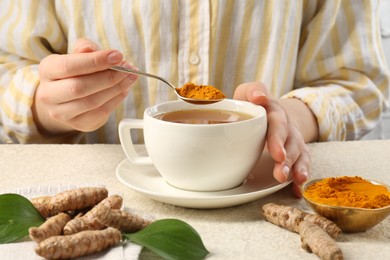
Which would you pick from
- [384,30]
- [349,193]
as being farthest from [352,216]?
[384,30]

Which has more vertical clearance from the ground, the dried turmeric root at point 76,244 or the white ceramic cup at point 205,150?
the white ceramic cup at point 205,150

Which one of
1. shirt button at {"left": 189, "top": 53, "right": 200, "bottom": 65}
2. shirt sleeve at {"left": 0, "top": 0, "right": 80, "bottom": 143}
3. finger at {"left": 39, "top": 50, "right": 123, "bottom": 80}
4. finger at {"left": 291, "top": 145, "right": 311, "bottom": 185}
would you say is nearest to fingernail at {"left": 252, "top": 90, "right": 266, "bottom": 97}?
finger at {"left": 291, "top": 145, "right": 311, "bottom": 185}

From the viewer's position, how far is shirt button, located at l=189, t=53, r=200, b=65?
1.36 meters

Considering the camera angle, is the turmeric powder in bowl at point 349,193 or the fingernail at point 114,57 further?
the fingernail at point 114,57

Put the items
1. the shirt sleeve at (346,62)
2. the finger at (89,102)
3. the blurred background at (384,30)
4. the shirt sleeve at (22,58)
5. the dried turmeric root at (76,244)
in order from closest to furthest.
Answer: the dried turmeric root at (76,244) → the finger at (89,102) → the shirt sleeve at (22,58) → the shirt sleeve at (346,62) → the blurred background at (384,30)

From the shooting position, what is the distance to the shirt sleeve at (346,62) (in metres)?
1.45

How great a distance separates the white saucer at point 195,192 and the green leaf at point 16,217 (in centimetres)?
16

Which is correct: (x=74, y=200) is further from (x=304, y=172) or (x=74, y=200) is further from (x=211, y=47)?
(x=211, y=47)

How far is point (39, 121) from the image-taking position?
1.33 meters

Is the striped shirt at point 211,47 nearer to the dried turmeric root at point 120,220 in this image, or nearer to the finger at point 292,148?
the finger at point 292,148

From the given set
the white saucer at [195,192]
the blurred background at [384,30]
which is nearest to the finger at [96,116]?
the white saucer at [195,192]

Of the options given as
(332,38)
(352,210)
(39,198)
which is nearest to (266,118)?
(352,210)

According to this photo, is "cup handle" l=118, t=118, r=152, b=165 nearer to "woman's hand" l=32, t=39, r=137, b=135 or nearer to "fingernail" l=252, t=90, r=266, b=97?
"woman's hand" l=32, t=39, r=137, b=135

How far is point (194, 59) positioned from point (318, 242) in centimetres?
75
